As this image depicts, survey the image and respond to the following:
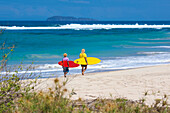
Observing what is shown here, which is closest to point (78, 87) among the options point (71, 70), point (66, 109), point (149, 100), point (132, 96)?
point (132, 96)

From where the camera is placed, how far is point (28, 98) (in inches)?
193

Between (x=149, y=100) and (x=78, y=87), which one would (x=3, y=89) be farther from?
(x=78, y=87)

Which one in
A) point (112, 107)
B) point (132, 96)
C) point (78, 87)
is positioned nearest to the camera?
point (112, 107)

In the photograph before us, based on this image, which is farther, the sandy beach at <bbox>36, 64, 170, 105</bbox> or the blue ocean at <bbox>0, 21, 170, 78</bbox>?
the blue ocean at <bbox>0, 21, 170, 78</bbox>

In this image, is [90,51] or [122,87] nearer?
[122,87]

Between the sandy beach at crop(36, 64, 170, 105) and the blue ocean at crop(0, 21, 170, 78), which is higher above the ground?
the blue ocean at crop(0, 21, 170, 78)

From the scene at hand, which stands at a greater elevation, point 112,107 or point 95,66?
point 95,66

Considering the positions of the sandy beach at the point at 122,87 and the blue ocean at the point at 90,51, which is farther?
the blue ocean at the point at 90,51

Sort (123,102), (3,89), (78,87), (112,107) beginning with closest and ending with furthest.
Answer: (3,89) < (112,107) < (123,102) < (78,87)

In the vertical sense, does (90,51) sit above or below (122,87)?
above

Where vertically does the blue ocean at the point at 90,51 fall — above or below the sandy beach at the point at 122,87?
above

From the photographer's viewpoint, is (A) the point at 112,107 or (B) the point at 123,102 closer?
(A) the point at 112,107

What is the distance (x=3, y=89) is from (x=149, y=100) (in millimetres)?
3538

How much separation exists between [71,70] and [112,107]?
8.60 m
